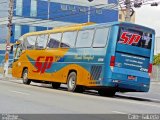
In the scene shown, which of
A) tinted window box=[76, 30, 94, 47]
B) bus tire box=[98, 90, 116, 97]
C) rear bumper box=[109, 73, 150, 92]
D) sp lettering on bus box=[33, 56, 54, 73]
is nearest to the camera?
rear bumper box=[109, 73, 150, 92]

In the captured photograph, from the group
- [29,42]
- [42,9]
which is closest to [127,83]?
[29,42]

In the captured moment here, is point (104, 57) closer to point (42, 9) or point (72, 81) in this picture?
point (72, 81)

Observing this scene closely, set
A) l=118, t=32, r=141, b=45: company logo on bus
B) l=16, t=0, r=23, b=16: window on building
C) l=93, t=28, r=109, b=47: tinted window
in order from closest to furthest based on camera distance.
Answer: l=118, t=32, r=141, b=45: company logo on bus, l=93, t=28, r=109, b=47: tinted window, l=16, t=0, r=23, b=16: window on building

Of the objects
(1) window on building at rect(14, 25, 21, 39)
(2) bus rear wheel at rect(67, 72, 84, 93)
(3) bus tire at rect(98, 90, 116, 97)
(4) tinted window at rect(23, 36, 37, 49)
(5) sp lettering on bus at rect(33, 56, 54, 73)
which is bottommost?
(3) bus tire at rect(98, 90, 116, 97)

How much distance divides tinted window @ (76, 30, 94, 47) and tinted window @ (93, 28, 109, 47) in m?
0.43

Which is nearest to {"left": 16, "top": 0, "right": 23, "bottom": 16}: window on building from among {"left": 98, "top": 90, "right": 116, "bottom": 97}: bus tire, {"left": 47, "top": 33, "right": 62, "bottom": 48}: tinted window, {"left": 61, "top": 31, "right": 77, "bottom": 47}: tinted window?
{"left": 47, "top": 33, "right": 62, "bottom": 48}: tinted window

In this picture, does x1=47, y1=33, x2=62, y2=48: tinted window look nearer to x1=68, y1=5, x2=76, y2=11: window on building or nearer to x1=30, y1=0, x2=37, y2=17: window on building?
x1=30, y1=0, x2=37, y2=17: window on building

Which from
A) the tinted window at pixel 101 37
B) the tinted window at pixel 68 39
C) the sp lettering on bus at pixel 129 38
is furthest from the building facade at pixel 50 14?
the sp lettering on bus at pixel 129 38

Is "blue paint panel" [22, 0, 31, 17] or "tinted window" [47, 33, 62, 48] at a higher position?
"blue paint panel" [22, 0, 31, 17]

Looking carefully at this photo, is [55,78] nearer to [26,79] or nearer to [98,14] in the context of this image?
[26,79]

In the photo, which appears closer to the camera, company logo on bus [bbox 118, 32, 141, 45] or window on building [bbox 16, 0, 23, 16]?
company logo on bus [bbox 118, 32, 141, 45]

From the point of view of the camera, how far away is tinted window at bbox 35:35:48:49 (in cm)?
2877

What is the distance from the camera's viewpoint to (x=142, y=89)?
23.0 meters

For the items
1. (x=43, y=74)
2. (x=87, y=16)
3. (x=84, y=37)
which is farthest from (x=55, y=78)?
(x=87, y=16)
